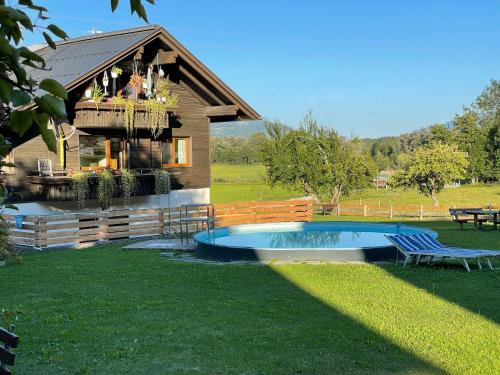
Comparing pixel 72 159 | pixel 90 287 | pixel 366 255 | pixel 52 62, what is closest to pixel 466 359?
pixel 90 287

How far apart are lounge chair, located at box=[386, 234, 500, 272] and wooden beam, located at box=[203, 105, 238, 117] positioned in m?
11.7

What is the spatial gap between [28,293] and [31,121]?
1014cm

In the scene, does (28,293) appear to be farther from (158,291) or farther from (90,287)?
(158,291)

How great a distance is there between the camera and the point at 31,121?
4.93 feet

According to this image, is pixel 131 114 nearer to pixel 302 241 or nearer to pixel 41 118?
pixel 302 241

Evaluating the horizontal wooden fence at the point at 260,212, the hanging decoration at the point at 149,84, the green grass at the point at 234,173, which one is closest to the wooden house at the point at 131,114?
the hanging decoration at the point at 149,84

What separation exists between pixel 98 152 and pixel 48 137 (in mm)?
20826

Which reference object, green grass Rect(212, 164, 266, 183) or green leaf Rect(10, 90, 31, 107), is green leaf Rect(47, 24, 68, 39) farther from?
green grass Rect(212, 164, 266, 183)

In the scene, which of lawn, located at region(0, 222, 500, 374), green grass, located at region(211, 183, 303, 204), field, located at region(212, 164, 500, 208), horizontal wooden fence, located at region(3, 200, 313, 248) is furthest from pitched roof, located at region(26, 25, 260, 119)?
green grass, located at region(211, 183, 303, 204)

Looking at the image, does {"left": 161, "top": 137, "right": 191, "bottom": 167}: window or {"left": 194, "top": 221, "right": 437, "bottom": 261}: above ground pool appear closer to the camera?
{"left": 194, "top": 221, "right": 437, "bottom": 261}: above ground pool

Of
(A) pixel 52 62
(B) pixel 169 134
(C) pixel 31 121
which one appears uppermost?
(A) pixel 52 62

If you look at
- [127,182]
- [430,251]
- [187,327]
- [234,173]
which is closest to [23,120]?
[187,327]

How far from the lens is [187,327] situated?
8.30 m

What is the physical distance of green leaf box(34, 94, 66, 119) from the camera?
143 centimetres
